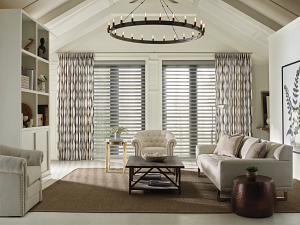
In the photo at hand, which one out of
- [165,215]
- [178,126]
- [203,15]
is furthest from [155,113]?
[165,215]

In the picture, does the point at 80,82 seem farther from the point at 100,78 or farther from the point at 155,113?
the point at 155,113

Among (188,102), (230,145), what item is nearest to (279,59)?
(230,145)

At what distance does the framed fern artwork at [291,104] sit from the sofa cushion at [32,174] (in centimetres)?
419

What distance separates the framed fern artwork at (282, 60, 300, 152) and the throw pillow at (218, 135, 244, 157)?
914mm

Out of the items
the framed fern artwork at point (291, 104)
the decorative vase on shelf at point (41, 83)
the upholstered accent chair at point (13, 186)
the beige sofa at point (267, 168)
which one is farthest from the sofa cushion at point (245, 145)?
the decorative vase on shelf at point (41, 83)

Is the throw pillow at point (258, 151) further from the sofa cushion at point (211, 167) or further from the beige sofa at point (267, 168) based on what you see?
the sofa cushion at point (211, 167)

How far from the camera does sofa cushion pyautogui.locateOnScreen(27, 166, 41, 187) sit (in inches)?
131

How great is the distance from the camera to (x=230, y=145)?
4.85m

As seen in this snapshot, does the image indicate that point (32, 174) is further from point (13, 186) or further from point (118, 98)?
point (118, 98)

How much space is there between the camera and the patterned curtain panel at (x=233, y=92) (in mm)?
7242

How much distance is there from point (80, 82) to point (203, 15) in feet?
11.5

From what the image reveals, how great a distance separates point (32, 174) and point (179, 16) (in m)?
5.11

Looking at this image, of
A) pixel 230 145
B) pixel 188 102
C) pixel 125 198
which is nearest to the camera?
pixel 125 198

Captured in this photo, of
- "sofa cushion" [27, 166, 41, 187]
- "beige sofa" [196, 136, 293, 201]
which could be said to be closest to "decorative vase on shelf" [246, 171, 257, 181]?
"beige sofa" [196, 136, 293, 201]
